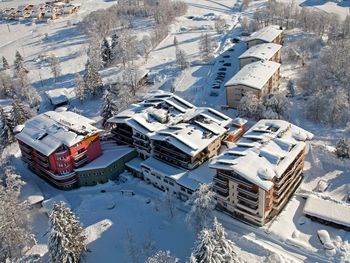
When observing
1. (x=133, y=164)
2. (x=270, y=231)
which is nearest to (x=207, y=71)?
(x=133, y=164)

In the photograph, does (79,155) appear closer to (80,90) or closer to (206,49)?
(80,90)

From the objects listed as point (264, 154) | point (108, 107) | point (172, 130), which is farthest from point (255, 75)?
point (264, 154)

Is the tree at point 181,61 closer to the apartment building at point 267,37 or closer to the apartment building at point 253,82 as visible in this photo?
the apartment building at point 267,37

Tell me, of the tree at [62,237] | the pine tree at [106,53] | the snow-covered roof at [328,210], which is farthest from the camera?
the pine tree at [106,53]

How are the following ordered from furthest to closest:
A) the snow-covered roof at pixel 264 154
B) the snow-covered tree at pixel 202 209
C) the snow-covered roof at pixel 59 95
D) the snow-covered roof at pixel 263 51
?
the snow-covered roof at pixel 59 95, the snow-covered roof at pixel 263 51, the snow-covered roof at pixel 264 154, the snow-covered tree at pixel 202 209

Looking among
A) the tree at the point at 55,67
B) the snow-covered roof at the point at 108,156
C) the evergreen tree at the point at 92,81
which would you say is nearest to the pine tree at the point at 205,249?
the snow-covered roof at the point at 108,156
